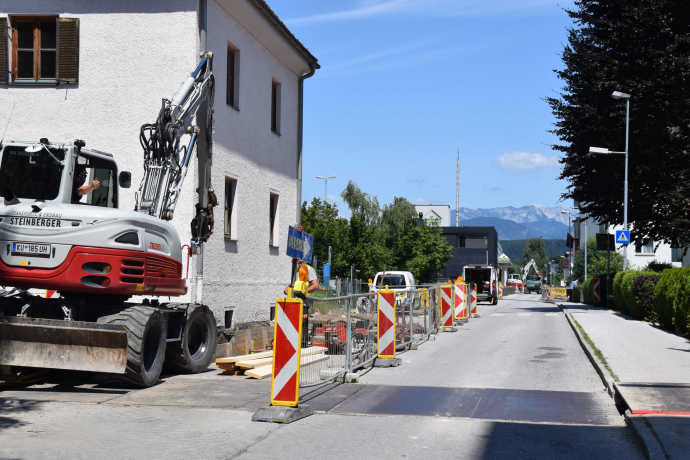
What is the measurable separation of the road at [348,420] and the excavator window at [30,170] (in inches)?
109

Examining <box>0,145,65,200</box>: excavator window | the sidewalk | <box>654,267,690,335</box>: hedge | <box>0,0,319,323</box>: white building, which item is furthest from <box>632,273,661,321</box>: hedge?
<box>0,145,65,200</box>: excavator window

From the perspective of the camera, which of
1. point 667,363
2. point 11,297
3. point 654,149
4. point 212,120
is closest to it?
point 11,297

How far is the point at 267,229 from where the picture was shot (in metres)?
19.6

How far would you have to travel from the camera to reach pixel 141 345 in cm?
939

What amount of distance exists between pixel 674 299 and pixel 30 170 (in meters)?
15.3

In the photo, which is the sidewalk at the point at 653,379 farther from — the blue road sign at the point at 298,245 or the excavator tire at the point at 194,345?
the excavator tire at the point at 194,345

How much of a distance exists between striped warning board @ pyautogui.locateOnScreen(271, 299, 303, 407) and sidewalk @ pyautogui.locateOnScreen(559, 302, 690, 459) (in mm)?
3581

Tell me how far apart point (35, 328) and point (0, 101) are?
8.52 meters

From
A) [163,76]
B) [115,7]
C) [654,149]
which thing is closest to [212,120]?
[163,76]

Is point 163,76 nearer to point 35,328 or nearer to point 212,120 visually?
point 212,120

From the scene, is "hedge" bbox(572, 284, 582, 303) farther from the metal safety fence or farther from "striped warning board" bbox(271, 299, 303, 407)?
"striped warning board" bbox(271, 299, 303, 407)

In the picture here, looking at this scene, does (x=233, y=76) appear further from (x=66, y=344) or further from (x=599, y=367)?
(x=599, y=367)

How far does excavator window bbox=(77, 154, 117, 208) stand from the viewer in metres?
10.5

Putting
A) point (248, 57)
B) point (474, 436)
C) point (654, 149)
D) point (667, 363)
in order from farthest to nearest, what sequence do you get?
point (654, 149) → point (248, 57) → point (667, 363) → point (474, 436)
